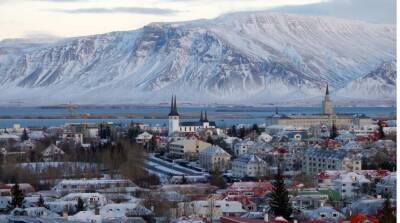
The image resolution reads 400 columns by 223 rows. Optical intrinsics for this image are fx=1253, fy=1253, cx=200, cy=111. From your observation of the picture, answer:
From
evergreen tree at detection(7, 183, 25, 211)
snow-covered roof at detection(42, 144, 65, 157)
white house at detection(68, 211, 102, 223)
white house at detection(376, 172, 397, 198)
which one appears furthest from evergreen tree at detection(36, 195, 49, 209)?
snow-covered roof at detection(42, 144, 65, 157)

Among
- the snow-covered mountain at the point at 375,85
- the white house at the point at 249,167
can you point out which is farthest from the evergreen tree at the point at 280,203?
the snow-covered mountain at the point at 375,85

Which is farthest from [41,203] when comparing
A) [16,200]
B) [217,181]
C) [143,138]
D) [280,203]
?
[143,138]

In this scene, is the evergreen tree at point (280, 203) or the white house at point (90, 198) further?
the white house at point (90, 198)

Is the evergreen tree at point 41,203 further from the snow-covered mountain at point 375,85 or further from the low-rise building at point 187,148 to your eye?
Result: the snow-covered mountain at point 375,85

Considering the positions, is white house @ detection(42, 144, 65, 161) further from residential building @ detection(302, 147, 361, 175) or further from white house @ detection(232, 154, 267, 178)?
residential building @ detection(302, 147, 361, 175)

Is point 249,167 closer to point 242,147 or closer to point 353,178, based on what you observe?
point 353,178

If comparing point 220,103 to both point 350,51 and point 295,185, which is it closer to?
point 350,51
